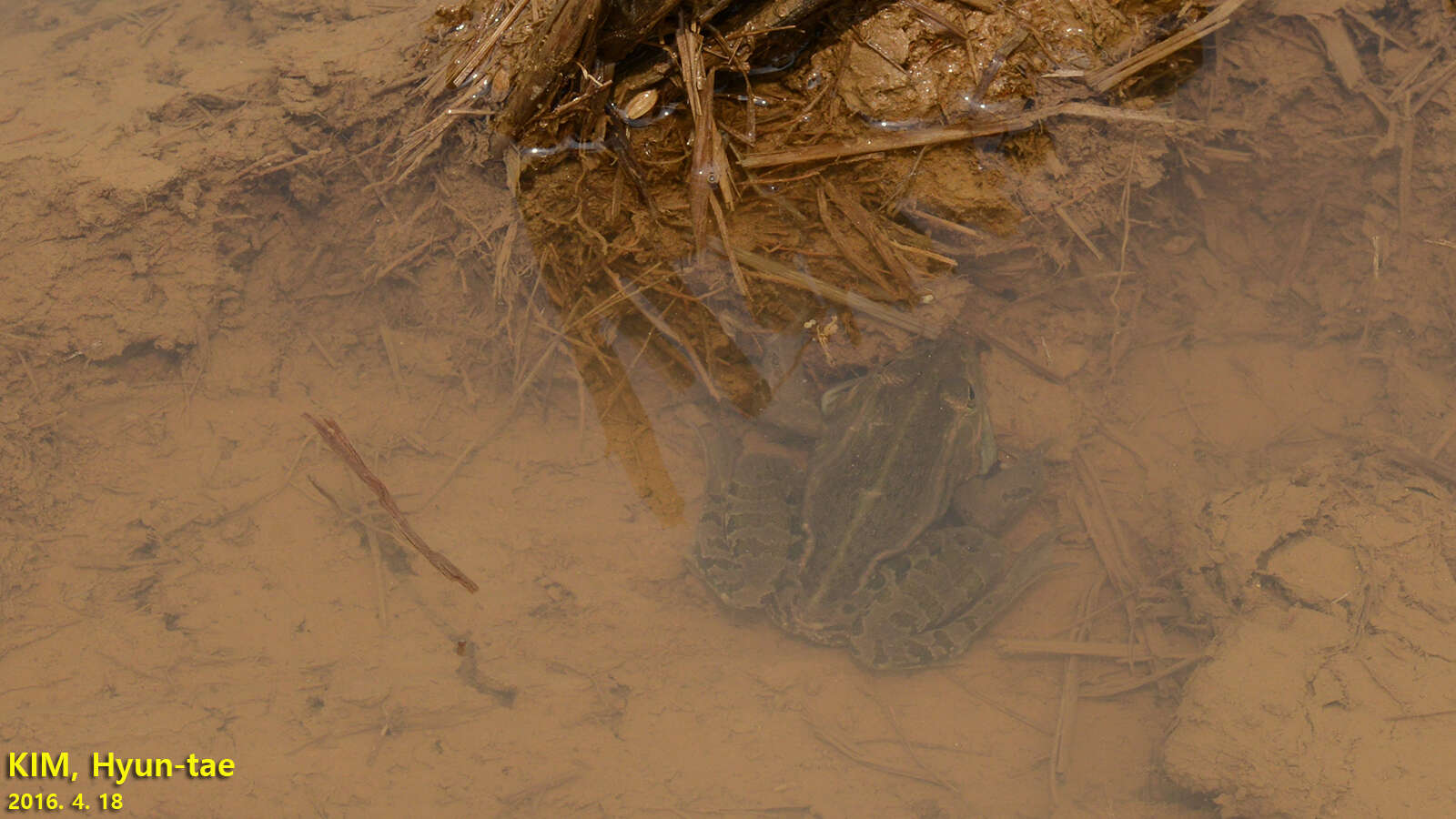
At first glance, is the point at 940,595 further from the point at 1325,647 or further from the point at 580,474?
the point at 580,474

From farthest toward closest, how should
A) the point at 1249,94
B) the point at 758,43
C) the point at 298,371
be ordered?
1. the point at 298,371
2. the point at 1249,94
3. the point at 758,43

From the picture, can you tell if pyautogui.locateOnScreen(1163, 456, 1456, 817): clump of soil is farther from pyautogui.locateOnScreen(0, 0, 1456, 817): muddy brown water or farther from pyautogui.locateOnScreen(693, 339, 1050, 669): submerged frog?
pyautogui.locateOnScreen(693, 339, 1050, 669): submerged frog

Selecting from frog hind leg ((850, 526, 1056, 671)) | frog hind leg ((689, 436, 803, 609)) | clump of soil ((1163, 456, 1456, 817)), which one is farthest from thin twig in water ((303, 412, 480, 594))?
clump of soil ((1163, 456, 1456, 817))

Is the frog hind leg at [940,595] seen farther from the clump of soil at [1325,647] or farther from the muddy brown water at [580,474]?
the clump of soil at [1325,647]

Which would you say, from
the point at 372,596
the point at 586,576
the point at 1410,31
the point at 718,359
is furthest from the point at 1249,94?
the point at 372,596

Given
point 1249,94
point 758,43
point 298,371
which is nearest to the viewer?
point 758,43

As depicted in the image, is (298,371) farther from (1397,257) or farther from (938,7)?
(1397,257)

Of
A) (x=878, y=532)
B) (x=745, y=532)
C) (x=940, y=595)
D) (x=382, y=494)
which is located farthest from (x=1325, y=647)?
(x=382, y=494)
